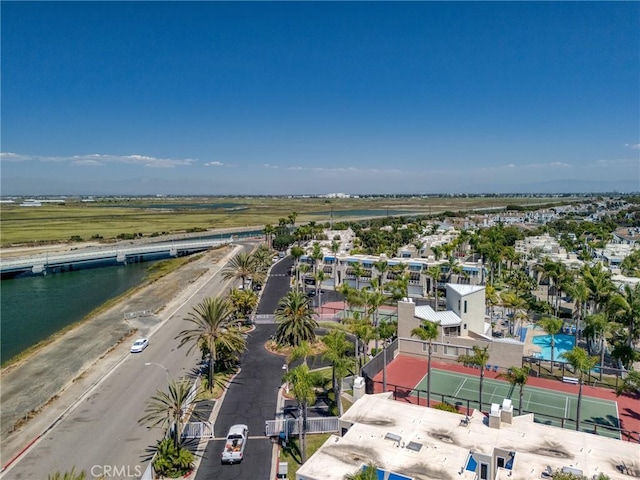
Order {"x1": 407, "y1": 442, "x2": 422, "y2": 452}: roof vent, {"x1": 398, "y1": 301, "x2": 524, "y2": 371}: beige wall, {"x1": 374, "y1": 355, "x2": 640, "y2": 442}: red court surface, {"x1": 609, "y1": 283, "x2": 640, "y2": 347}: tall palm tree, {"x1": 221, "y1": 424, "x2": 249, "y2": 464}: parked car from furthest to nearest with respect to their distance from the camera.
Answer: {"x1": 398, "y1": 301, "x2": 524, "y2": 371}: beige wall < {"x1": 609, "y1": 283, "x2": 640, "y2": 347}: tall palm tree < {"x1": 374, "y1": 355, "x2": 640, "y2": 442}: red court surface < {"x1": 221, "y1": 424, "x2": 249, "y2": 464}: parked car < {"x1": 407, "y1": 442, "x2": 422, "y2": 452}: roof vent

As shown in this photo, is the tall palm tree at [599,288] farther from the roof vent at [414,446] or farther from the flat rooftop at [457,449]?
the roof vent at [414,446]

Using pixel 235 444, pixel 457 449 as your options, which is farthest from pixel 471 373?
pixel 235 444

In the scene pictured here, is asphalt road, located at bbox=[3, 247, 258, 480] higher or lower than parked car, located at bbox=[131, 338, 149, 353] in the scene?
lower

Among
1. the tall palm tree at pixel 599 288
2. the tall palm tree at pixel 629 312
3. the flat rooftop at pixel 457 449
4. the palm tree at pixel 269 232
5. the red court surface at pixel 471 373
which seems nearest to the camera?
the flat rooftop at pixel 457 449

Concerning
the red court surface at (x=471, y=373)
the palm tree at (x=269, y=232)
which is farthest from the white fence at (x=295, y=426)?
the palm tree at (x=269, y=232)

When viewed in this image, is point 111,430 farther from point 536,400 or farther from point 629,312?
point 629,312

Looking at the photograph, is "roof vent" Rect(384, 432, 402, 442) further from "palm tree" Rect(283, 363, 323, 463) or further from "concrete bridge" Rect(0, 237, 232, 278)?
"concrete bridge" Rect(0, 237, 232, 278)

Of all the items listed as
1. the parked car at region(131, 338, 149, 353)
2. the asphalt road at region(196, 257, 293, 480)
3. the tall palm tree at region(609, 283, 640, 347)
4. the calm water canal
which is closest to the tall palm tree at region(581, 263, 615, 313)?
the tall palm tree at region(609, 283, 640, 347)
